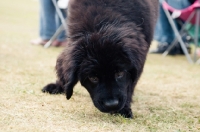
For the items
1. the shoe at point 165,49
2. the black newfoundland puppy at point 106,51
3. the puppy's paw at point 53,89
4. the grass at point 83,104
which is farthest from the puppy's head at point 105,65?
the shoe at point 165,49

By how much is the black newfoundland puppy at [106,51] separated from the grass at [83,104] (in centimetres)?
20

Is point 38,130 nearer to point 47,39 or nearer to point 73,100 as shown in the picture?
point 73,100

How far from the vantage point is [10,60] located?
5250 mm

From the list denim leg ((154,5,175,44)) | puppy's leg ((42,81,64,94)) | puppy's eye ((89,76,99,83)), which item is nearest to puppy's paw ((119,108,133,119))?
puppy's eye ((89,76,99,83))

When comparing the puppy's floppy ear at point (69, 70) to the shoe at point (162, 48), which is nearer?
the puppy's floppy ear at point (69, 70)

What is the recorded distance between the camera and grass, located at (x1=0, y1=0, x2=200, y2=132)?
2.72m

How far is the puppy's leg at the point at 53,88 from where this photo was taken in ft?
12.4

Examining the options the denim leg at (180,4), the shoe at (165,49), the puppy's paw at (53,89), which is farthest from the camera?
the shoe at (165,49)

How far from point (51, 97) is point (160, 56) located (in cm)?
399

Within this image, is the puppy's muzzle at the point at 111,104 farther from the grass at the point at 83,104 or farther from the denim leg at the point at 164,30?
the denim leg at the point at 164,30

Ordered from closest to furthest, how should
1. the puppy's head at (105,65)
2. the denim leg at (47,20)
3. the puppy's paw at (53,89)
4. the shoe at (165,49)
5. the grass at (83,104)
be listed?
the grass at (83,104)
the puppy's head at (105,65)
the puppy's paw at (53,89)
the denim leg at (47,20)
the shoe at (165,49)

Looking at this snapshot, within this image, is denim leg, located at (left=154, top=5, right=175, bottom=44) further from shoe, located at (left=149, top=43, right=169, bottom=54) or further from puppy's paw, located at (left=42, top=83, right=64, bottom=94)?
puppy's paw, located at (left=42, top=83, right=64, bottom=94)

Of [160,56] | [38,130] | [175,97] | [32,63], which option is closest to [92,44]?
[38,130]

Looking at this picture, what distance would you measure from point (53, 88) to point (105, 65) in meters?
1.20
